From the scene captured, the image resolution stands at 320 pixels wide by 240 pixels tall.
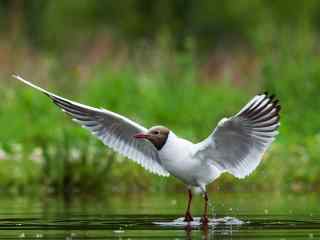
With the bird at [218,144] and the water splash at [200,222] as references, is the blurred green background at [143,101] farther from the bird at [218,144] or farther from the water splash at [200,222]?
Result: the water splash at [200,222]

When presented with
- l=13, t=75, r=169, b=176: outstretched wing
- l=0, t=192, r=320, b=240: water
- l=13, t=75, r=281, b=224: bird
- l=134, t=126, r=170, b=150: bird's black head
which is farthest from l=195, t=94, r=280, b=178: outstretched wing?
l=13, t=75, r=169, b=176: outstretched wing

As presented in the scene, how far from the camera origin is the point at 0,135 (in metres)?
17.6

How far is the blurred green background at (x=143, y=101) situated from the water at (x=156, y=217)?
2.54 ft

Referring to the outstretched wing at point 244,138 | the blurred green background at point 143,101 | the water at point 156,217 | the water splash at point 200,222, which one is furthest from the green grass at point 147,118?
the water splash at point 200,222

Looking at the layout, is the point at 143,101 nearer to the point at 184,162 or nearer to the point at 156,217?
the point at 156,217

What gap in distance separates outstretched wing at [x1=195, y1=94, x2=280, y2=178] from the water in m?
0.55

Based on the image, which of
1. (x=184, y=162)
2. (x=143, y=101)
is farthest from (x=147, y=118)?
(x=184, y=162)

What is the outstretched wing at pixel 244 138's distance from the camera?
1121 cm

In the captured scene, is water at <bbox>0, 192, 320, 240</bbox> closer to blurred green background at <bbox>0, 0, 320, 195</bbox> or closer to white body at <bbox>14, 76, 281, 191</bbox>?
white body at <bbox>14, 76, 281, 191</bbox>

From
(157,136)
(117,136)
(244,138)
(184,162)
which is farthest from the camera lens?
(117,136)

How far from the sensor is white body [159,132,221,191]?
11805 mm

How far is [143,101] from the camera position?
19203mm

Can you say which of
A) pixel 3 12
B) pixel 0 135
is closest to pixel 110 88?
pixel 0 135

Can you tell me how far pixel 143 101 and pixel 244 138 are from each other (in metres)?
7.61
